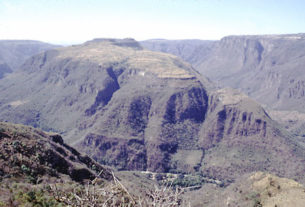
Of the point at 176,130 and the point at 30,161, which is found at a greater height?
the point at 30,161

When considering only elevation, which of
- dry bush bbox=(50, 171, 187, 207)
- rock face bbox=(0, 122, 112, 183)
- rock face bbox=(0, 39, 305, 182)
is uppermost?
dry bush bbox=(50, 171, 187, 207)

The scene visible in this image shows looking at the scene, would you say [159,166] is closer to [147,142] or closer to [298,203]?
[147,142]

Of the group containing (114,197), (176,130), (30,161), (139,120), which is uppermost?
(114,197)

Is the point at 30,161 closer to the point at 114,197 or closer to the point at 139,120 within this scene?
the point at 114,197

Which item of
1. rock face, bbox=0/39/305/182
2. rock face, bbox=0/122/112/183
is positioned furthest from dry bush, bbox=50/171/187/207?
rock face, bbox=0/39/305/182

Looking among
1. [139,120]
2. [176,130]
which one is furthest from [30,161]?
[139,120]

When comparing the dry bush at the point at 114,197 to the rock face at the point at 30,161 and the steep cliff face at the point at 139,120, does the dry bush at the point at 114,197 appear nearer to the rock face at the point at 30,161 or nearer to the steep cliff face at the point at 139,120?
the rock face at the point at 30,161

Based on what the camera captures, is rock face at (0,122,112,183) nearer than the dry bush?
No

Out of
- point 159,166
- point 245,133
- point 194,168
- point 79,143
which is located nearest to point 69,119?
point 79,143

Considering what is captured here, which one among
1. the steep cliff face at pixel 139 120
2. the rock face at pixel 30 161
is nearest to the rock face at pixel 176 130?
the steep cliff face at pixel 139 120

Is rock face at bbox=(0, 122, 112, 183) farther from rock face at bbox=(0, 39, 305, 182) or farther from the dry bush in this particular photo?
rock face at bbox=(0, 39, 305, 182)

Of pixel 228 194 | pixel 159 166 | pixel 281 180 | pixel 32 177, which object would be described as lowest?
pixel 159 166
